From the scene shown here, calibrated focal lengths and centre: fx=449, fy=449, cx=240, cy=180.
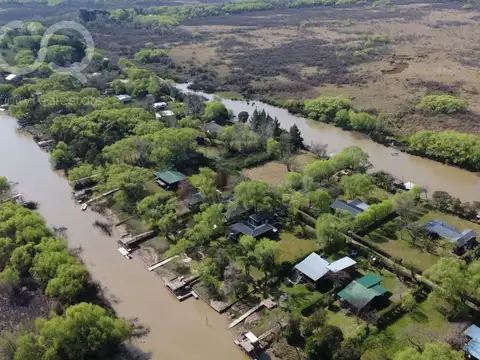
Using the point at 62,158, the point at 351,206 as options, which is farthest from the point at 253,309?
the point at 62,158

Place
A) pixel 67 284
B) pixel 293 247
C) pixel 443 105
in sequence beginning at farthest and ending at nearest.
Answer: pixel 443 105, pixel 293 247, pixel 67 284

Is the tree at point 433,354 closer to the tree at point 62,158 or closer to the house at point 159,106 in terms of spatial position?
the tree at point 62,158

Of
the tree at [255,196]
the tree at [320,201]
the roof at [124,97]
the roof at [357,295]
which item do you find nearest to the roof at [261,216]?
the tree at [255,196]

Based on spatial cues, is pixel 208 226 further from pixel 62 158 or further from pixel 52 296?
pixel 62 158

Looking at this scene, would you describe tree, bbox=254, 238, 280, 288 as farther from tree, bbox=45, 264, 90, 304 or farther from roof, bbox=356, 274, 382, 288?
tree, bbox=45, 264, 90, 304

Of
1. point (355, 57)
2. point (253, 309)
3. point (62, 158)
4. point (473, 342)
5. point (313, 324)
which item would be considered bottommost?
point (253, 309)
